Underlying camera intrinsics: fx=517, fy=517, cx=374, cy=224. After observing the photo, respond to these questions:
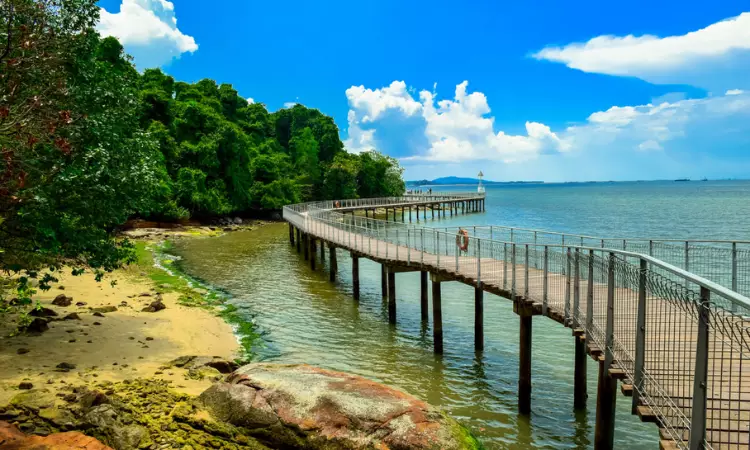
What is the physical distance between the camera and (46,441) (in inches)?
338

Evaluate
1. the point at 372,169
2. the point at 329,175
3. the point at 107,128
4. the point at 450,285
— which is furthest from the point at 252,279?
the point at 372,169

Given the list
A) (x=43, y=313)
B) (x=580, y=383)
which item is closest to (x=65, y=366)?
(x=43, y=313)

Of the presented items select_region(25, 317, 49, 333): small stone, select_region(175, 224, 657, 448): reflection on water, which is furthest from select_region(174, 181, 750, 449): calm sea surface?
select_region(25, 317, 49, 333): small stone

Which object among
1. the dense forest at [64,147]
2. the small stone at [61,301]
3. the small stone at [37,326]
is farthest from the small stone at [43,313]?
the small stone at [61,301]

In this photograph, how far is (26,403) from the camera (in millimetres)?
10133

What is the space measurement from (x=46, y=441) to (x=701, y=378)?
958 cm

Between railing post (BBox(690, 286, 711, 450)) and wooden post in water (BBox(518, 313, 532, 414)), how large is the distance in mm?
8049

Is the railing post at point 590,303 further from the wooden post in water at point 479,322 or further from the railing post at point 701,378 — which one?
the wooden post in water at point 479,322

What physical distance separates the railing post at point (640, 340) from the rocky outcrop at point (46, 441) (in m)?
8.47

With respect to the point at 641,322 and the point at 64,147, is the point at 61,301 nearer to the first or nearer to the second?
the point at 64,147

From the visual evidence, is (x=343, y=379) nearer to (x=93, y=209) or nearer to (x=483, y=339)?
(x=93, y=209)

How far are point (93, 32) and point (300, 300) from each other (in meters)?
14.8

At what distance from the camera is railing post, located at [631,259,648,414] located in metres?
7.05

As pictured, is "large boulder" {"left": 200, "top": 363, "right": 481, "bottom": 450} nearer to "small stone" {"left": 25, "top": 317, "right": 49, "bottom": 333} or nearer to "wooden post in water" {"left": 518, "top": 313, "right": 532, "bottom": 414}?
"wooden post in water" {"left": 518, "top": 313, "right": 532, "bottom": 414}
